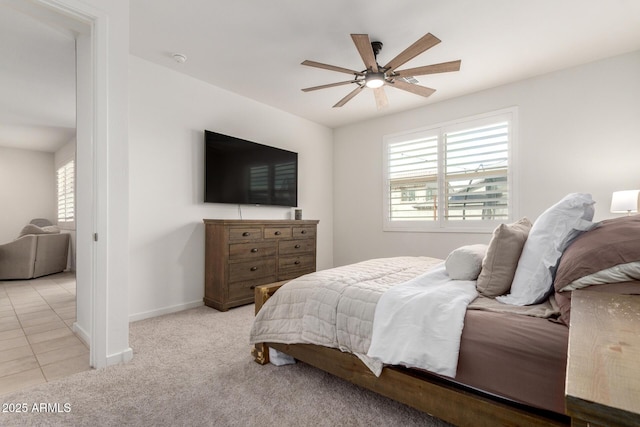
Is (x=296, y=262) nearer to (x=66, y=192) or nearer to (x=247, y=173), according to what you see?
(x=247, y=173)

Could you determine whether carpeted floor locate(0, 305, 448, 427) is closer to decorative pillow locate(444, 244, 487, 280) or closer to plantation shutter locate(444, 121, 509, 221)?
decorative pillow locate(444, 244, 487, 280)

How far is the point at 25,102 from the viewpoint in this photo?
4.05 m

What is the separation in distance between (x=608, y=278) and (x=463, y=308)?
51 centimetres

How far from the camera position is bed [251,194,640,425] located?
3.66 feet

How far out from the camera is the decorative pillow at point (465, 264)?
5.69 ft

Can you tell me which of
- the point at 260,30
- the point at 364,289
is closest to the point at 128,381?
the point at 364,289

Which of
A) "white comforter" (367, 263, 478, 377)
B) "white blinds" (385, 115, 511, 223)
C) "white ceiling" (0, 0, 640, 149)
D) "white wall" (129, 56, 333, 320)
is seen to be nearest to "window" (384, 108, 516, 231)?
"white blinds" (385, 115, 511, 223)

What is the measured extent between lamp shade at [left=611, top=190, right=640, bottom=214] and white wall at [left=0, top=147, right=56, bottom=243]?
911 cm

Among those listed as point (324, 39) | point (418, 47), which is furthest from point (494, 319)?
point (324, 39)

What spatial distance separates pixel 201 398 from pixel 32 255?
16.6 feet

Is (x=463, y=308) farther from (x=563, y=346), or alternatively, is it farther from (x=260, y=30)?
(x=260, y=30)

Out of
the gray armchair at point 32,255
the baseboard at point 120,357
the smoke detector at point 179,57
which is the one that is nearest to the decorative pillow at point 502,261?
the baseboard at point 120,357

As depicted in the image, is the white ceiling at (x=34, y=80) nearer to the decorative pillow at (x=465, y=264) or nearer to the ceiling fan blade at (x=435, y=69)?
the ceiling fan blade at (x=435, y=69)

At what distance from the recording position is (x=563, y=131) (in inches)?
131
